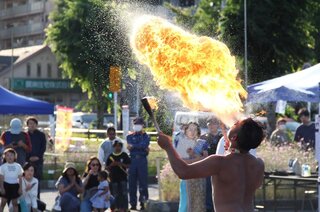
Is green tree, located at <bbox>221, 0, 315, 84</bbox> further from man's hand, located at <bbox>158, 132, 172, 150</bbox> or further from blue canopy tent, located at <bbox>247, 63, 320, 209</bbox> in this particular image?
man's hand, located at <bbox>158, 132, 172, 150</bbox>

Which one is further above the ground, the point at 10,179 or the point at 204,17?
the point at 204,17

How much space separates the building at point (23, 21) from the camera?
8325 cm

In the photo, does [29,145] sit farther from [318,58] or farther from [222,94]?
[318,58]

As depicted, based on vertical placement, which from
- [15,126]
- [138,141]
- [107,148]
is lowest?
[107,148]

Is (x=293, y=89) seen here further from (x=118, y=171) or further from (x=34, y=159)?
(x=34, y=159)

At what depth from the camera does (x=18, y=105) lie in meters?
22.1

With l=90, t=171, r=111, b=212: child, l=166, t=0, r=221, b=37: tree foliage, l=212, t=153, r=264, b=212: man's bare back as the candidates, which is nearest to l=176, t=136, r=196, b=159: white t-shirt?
l=90, t=171, r=111, b=212: child

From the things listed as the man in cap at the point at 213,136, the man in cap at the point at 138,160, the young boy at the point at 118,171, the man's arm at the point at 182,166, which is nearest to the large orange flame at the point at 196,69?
the man's arm at the point at 182,166

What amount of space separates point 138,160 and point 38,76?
191 ft

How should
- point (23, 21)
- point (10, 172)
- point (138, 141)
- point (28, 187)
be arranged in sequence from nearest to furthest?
point (10, 172) < point (28, 187) < point (138, 141) < point (23, 21)

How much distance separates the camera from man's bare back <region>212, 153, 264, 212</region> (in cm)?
739

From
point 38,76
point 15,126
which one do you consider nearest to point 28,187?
point 15,126

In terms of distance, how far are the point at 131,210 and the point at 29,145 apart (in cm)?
211

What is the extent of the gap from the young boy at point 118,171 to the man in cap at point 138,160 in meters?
0.62
